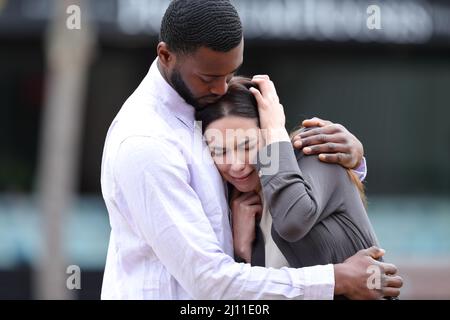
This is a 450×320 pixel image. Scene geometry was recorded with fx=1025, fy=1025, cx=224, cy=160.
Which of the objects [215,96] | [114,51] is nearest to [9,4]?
[114,51]

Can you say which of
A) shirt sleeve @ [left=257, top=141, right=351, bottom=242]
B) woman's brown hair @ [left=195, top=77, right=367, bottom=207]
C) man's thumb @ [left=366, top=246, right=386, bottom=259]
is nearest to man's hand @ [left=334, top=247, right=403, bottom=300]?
man's thumb @ [left=366, top=246, right=386, bottom=259]

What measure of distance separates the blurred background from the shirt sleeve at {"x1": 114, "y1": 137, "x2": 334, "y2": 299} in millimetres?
7154

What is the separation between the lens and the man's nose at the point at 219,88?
3369 mm

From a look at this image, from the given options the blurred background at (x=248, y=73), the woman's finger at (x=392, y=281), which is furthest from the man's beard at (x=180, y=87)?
the blurred background at (x=248, y=73)

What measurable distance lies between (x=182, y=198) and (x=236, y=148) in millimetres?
317

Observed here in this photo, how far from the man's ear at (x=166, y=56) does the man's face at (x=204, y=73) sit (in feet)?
0.07

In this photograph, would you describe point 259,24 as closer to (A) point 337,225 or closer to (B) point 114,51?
(B) point 114,51

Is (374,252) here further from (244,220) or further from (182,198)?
(182,198)

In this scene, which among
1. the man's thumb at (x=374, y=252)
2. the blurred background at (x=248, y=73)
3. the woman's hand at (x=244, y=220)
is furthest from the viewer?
the blurred background at (x=248, y=73)

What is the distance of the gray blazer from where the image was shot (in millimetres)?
3260

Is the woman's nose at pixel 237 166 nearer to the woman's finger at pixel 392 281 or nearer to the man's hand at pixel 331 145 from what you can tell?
the man's hand at pixel 331 145

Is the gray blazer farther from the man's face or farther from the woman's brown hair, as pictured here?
the man's face

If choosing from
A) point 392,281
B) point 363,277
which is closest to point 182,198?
point 363,277

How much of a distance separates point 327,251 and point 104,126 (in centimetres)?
812
